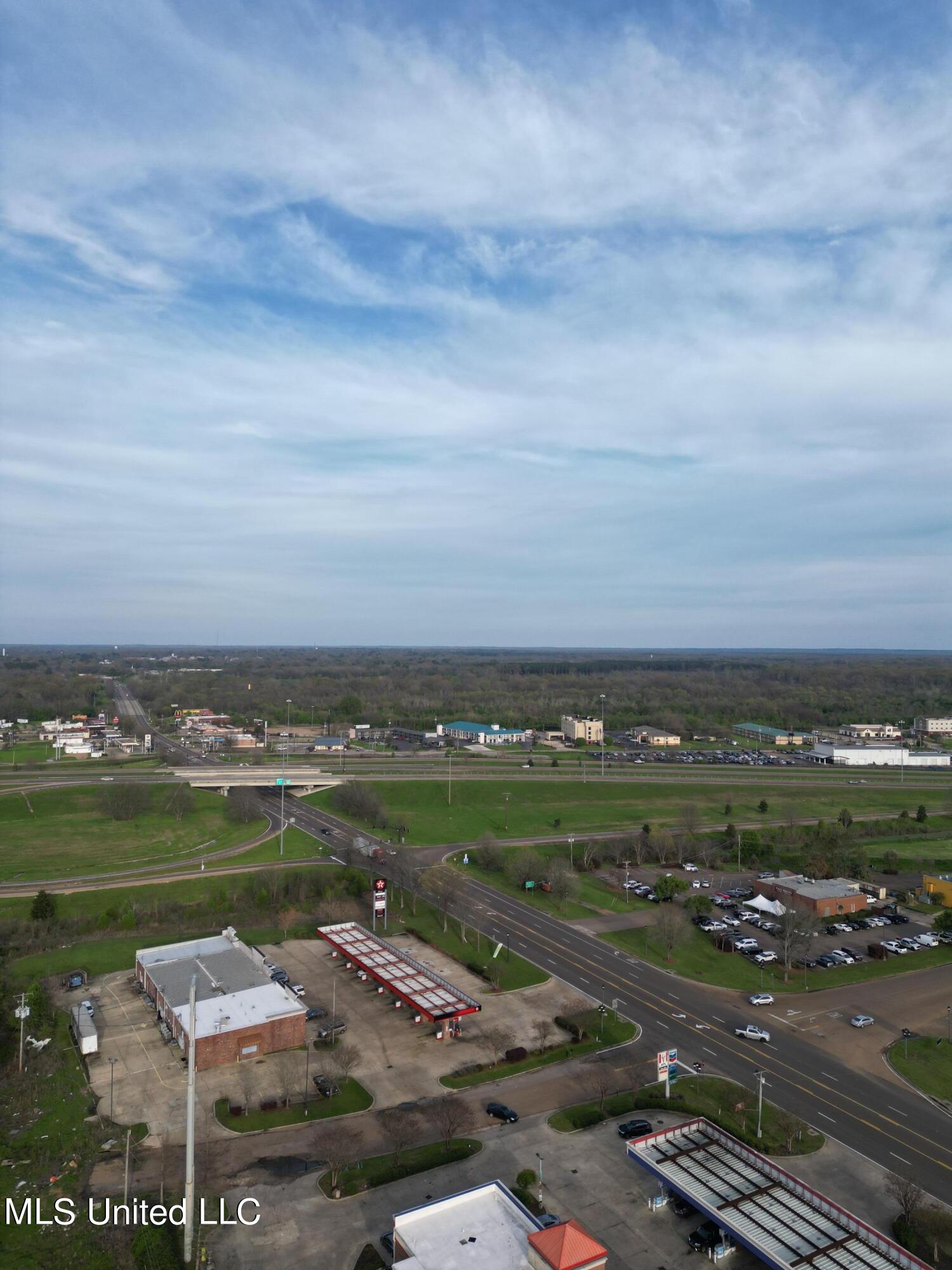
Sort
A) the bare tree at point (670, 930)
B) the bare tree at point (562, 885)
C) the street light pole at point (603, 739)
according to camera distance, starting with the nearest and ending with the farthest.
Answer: the bare tree at point (670, 930), the bare tree at point (562, 885), the street light pole at point (603, 739)

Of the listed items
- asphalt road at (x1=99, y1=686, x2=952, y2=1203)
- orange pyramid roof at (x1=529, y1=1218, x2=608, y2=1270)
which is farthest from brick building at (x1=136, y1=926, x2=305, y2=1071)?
asphalt road at (x1=99, y1=686, x2=952, y2=1203)

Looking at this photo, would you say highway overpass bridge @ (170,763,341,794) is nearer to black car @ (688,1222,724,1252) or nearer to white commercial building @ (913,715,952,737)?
black car @ (688,1222,724,1252)

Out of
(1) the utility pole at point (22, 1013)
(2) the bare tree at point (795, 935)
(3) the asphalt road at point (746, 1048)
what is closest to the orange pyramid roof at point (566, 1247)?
(3) the asphalt road at point (746, 1048)

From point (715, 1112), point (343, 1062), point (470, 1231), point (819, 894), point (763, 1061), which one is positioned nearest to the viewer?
point (470, 1231)

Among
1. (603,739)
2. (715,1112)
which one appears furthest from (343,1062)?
(603,739)

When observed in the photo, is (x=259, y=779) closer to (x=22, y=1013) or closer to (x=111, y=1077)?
(x=22, y=1013)

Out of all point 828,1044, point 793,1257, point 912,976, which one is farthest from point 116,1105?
point 912,976

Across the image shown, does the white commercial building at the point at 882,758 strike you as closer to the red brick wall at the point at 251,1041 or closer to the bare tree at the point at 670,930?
the bare tree at the point at 670,930
